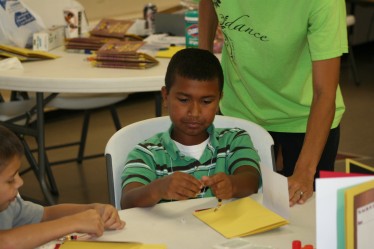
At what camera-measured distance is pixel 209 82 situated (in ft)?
7.19

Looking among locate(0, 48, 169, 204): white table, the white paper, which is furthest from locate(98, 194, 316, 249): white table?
the white paper

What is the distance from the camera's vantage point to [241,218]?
72.2 inches

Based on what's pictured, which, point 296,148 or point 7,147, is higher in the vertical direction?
point 7,147

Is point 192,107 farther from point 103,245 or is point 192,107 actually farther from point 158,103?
point 158,103

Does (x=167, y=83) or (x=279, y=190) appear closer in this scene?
(x=279, y=190)

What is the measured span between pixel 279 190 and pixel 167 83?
641 millimetres

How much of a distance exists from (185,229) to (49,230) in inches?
12.4

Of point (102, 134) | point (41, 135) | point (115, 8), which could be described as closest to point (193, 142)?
point (41, 135)

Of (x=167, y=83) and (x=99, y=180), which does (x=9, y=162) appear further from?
(x=99, y=180)

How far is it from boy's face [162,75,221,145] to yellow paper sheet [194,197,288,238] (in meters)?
0.30

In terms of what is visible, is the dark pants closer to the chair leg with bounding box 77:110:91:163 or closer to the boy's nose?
the boy's nose

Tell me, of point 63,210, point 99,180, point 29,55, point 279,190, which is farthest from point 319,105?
point 99,180

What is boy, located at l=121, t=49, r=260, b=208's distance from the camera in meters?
2.10

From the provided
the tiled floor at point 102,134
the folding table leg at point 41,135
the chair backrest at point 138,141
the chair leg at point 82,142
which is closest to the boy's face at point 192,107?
the chair backrest at point 138,141
